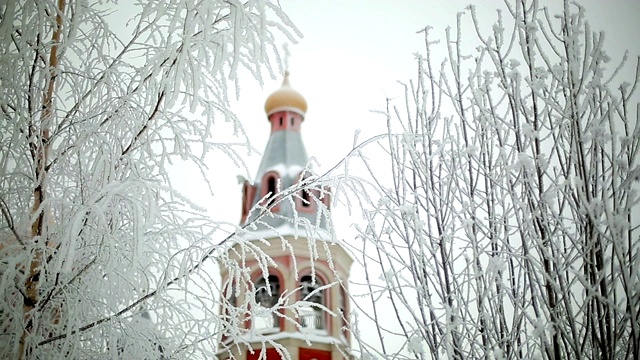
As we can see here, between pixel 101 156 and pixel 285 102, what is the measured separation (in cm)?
2079

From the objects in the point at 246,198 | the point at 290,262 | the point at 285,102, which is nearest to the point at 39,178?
the point at 290,262

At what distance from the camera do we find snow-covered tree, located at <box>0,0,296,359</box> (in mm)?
2191

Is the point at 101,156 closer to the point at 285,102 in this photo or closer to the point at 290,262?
the point at 290,262

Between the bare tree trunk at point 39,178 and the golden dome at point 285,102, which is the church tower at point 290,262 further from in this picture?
the bare tree trunk at point 39,178

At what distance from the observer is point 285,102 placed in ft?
74.3

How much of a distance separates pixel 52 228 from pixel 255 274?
45.7ft

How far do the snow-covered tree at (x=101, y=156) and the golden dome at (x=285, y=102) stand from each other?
19839 mm

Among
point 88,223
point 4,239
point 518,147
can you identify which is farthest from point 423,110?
point 4,239

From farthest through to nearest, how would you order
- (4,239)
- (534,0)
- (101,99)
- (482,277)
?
(534,0) → (482,277) → (101,99) → (4,239)

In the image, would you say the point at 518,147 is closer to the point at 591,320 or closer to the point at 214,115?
the point at 591,320

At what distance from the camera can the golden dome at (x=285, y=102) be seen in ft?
74.1

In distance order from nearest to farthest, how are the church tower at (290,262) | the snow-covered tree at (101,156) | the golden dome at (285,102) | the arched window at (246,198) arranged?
the snow-covered tree at (101,156), the church tower at (290,262), the arched window at (246,198), the golden dome at (285,102)

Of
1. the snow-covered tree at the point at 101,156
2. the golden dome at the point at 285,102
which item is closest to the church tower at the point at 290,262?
the golden dome at the point at 285,102

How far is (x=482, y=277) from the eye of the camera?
291cm
